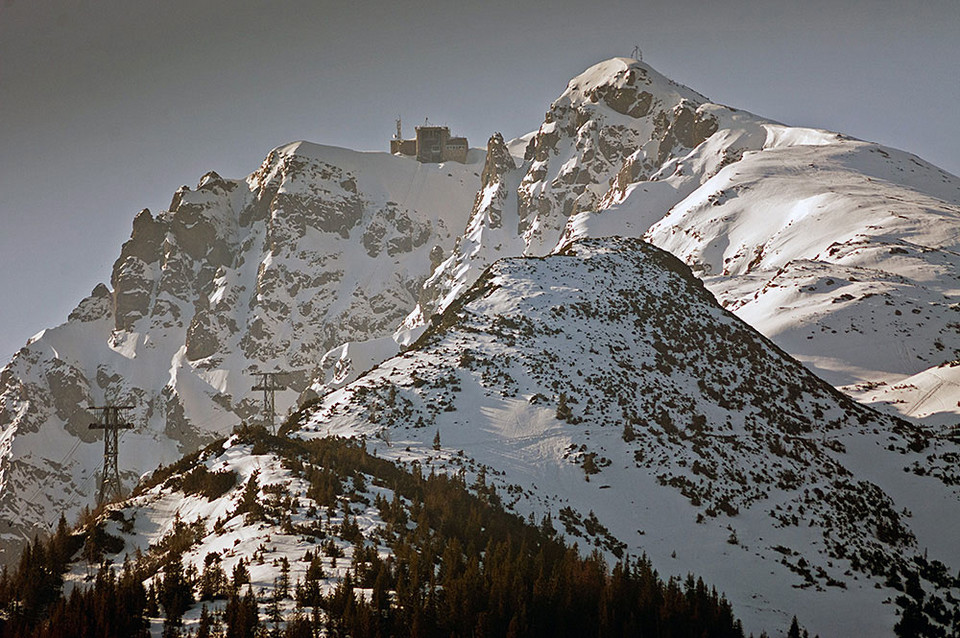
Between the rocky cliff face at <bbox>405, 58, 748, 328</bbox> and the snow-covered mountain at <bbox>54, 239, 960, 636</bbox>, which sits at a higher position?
the rocky cliff face at <bbox>405, 58, 748, 328</bbox>

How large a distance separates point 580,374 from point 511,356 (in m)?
3.58

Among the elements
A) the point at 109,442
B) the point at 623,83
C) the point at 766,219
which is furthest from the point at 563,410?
the point at 623,83

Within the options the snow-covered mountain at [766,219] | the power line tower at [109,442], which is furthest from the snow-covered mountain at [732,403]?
the power line tower at [109,442]

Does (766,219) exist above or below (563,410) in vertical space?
Answer: above

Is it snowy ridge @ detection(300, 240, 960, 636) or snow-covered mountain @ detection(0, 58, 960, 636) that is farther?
snow-covered mountain @ detection(0, 58, 960, 636)

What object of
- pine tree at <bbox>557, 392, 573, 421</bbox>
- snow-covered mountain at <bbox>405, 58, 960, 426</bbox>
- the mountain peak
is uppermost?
the mountain peak

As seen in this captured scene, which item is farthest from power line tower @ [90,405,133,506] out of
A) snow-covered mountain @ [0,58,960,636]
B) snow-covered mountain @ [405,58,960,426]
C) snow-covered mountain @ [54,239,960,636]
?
snow-covered mountain @ [405,58,960,426]

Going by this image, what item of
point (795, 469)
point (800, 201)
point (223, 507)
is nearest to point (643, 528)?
point (795, 469)

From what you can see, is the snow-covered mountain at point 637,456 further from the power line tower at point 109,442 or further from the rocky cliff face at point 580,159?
the rocky cliff face at point 580,159

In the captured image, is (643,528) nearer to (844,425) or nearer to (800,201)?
(844,425)

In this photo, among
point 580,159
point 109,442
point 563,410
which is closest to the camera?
point 563,410

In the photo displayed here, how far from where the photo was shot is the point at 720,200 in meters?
111

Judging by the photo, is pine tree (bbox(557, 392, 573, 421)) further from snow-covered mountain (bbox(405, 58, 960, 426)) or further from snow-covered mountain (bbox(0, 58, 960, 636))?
snow-covered mountain (bbox(405, 58, 960, 426))

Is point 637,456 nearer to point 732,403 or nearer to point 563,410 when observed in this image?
point 563,410
